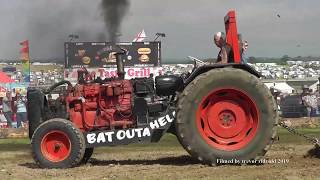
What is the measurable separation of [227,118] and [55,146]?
8.98 ft

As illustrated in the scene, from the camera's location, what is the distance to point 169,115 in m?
8.57

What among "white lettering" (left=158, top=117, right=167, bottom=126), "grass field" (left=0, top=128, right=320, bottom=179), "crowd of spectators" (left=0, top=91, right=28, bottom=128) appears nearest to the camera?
"grass field" (left=0, top=128, right=320, bottom=179)

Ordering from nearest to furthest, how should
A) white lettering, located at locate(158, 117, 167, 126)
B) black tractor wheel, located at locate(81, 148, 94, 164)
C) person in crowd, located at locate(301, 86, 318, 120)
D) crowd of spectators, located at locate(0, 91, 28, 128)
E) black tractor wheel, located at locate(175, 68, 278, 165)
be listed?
black tractor wheel, located at locate(175, 68, 278, 165)
white lettering, located at locate(158, 117, 167, 126)
black tractor wheel, located at locate(81, 148, 94, 164)
person in crowd, located at locate(301, 86, 318, 120)
crowd of spectators, located at locate(0, 91, 28, 128)

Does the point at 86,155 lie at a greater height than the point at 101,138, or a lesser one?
lesser

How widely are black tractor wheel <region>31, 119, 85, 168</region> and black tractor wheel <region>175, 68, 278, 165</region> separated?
5.29ft

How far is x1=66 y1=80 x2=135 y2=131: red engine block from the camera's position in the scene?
8938 millimetres

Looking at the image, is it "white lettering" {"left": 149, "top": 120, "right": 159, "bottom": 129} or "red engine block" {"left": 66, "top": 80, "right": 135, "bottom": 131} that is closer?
"white lettering" {"left": 149, "top": 120, "right": 159, "bottom": 129}


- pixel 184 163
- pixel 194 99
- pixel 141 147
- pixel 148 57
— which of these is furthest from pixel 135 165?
pixel 148 57

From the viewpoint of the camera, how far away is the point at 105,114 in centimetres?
898

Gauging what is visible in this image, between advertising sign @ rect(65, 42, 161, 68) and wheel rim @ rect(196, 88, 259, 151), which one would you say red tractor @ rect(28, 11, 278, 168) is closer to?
wheel rim @ rect(196, 88, 259, 151)

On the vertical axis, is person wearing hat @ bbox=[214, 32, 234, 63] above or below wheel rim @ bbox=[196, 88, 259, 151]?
above

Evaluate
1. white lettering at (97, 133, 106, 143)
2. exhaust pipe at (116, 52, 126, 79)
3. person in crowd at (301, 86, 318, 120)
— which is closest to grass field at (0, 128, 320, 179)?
white lettering at (97, 133, 106, 143)

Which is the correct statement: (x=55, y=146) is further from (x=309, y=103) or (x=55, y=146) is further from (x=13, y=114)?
(x=309, y=103)

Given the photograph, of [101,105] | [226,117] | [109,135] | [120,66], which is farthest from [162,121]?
[120,66]
